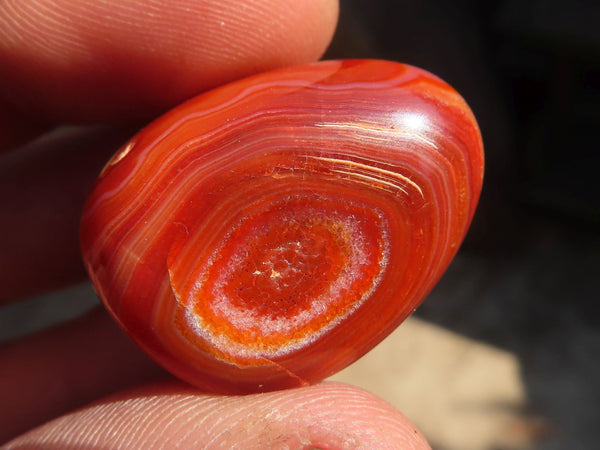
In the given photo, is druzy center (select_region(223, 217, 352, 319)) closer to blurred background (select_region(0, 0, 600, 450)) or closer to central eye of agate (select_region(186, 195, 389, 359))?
central eye of agate (select_region(186, 195, 389, 359))

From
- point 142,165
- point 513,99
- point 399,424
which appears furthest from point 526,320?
point 142,165

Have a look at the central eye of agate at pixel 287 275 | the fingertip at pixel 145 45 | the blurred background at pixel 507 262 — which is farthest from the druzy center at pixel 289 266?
the blurred background at pixel 507 262

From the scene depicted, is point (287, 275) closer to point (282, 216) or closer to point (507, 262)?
point (282, 216)

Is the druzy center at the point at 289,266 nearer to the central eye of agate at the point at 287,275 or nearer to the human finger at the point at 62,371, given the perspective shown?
the central eye of agate at the point at 287,275

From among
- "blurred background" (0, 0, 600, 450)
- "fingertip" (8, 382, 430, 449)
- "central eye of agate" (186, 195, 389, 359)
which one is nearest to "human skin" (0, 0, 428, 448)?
"fingertip" (8, 382, 430, 449)

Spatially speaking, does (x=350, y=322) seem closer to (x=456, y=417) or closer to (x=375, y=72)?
(x=375, y=72)

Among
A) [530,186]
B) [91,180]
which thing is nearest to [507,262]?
[530,186]
